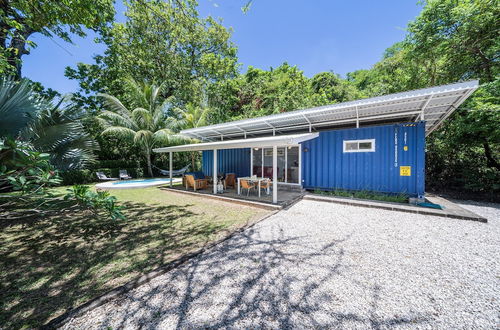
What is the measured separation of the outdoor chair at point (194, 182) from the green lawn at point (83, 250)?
3103mm

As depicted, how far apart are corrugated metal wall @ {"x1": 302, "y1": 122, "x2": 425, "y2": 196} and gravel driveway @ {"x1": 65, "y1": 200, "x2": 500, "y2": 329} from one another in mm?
2707

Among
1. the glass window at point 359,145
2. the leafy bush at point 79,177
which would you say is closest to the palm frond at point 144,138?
the leafy bush at point 79,177

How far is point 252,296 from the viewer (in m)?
2.31

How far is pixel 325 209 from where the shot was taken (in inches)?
242

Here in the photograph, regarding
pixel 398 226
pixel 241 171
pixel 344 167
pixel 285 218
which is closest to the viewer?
pixel 398 226

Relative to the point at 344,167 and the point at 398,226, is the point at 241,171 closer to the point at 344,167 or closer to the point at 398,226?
the point at 344,167

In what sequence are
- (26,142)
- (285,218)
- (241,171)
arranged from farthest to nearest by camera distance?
(241,171)
(285,218)
(26,142)

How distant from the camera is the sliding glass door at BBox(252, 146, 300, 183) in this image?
9312mm

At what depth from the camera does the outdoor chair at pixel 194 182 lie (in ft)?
30.6

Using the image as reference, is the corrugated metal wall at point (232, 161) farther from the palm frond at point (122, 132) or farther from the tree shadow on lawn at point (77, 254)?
the palm frond at point (122, 132)

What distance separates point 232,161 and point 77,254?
8.68 m

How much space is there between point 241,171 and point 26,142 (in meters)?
8.73

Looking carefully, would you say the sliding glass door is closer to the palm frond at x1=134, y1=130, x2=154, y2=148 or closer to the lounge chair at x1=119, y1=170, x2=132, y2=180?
the palm frond at x1=134, y1=130, x2=154, y2=148

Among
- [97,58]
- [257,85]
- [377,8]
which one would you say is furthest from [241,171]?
[97,58]
